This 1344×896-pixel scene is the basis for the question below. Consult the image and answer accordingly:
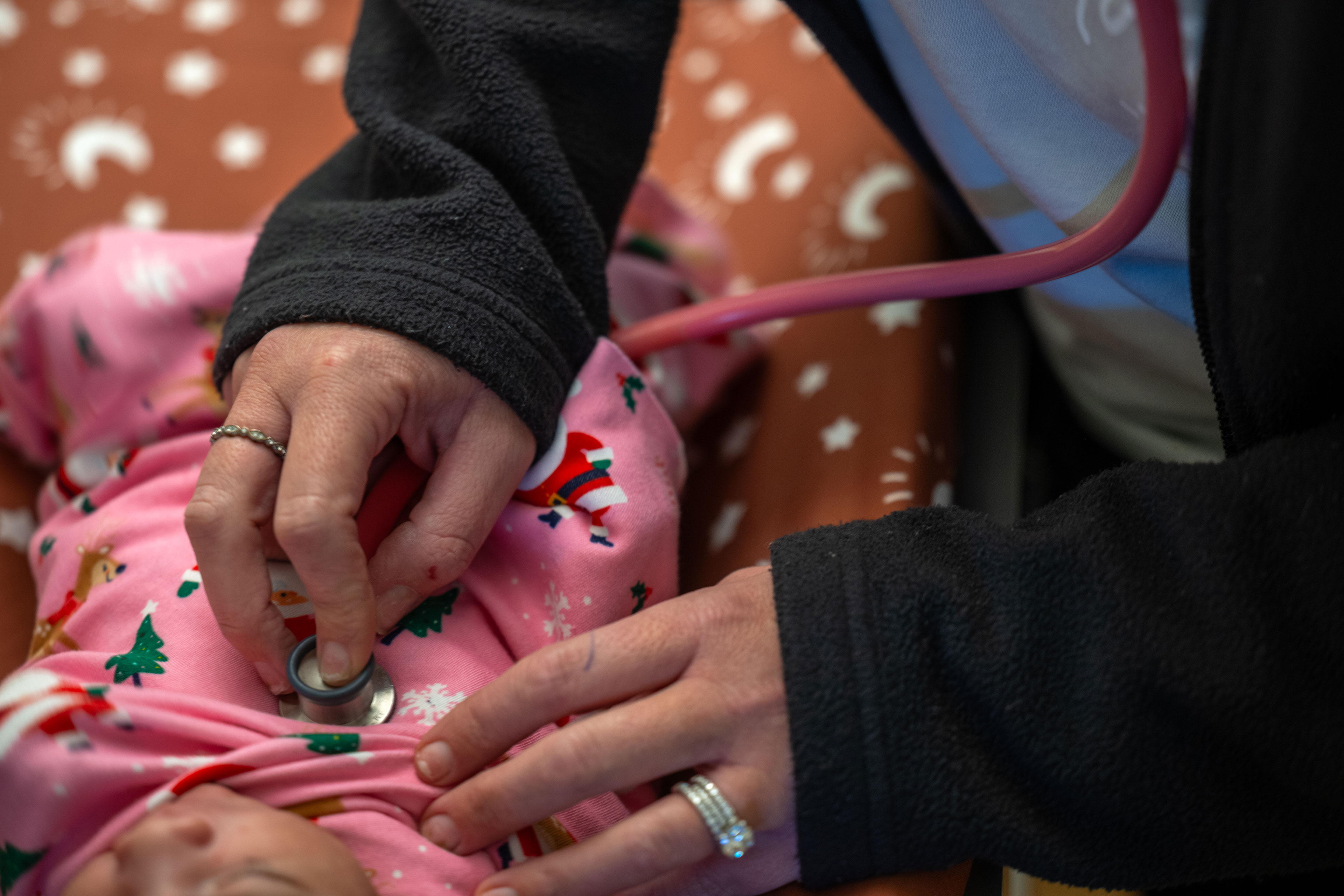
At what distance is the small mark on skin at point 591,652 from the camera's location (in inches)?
17.9

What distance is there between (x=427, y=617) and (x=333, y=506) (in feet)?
0.40

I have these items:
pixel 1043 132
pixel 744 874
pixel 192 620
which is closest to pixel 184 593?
pixel 192 620

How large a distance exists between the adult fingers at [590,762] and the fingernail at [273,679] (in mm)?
113

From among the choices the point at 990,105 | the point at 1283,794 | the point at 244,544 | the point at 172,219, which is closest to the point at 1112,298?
the point at 990,105

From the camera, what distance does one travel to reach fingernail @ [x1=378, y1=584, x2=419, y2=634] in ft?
1.68

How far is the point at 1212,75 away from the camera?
17.0 inches

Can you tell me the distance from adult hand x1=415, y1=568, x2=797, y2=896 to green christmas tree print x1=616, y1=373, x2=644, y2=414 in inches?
7.0

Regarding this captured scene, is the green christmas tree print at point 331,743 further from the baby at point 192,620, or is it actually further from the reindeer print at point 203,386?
the reindeer print at point 203,386

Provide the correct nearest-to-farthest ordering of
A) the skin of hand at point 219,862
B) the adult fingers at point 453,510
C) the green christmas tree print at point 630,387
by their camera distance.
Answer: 1. the skin of hand at point 219,862
2. the adult fingers at point 453,510
3. the green christmas tree print at point 630,387

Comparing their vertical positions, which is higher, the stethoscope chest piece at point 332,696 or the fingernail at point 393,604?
the fingernail at point 393,604

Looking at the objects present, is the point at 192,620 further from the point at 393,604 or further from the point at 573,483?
the point at 573,483

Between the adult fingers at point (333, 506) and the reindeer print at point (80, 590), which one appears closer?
the adult fingers at point (333, 506)

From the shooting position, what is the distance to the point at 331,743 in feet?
1.53

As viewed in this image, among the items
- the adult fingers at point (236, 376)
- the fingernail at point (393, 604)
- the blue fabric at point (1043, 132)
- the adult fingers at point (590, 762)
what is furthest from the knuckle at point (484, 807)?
the blue fabric at point (1043, 132)
